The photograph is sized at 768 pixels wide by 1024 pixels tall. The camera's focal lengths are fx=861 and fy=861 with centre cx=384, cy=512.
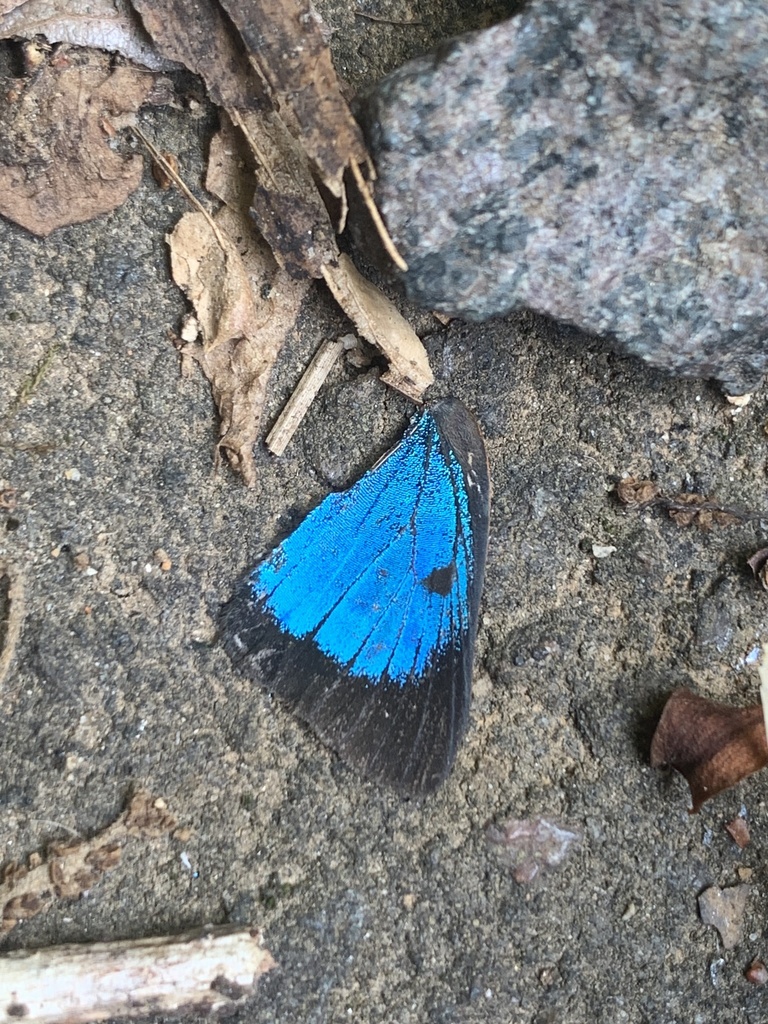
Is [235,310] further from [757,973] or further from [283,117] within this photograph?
[757,973]

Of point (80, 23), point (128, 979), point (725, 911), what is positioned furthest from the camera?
point (725, 911)

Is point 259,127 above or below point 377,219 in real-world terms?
above

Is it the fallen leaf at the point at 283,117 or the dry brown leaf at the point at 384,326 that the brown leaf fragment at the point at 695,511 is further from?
the fallen leaf at the point at 283,117

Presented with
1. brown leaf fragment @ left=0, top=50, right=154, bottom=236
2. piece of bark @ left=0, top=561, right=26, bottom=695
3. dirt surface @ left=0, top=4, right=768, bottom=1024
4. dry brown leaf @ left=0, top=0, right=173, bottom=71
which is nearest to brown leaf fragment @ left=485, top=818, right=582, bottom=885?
dirt surface @ left=0, top=4, right=768, bottom=1024

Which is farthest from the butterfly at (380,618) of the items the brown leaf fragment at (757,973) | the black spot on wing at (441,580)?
the brown leaf fragment at (757,973)

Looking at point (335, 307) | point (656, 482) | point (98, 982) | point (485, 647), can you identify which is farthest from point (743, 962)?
point (335, 307)

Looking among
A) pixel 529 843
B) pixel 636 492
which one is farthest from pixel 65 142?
pixel 529 843

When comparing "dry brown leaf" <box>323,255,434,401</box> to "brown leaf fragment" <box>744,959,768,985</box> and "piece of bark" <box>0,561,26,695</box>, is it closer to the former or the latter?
"piece of bark" <box>0,561,26,695</box>
